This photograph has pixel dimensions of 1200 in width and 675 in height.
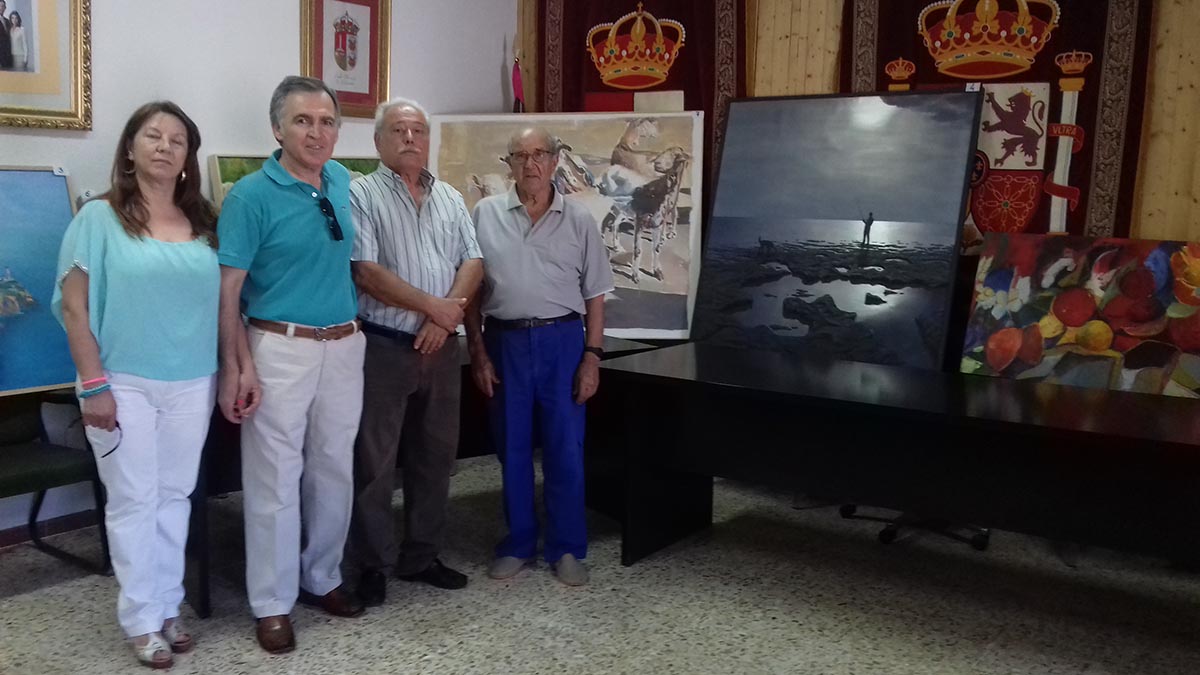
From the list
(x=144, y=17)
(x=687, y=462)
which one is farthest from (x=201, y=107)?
(x=687, y=462)

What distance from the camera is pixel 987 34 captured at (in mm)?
3992

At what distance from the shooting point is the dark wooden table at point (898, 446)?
251 cm

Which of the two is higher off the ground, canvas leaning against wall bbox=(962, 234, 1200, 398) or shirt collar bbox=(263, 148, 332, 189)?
shirt collar bbox=(263, 148, 332, 189)

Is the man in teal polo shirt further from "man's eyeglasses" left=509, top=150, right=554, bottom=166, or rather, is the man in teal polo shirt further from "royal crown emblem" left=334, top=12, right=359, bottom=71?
"royal crown emblem" left=334, top=12, right=359, bottom=71

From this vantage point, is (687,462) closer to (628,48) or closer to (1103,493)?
(1103,493)

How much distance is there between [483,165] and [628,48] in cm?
98

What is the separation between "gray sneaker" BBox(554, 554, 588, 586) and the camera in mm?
3258

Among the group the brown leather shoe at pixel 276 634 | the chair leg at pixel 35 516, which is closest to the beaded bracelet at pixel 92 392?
the brown leather shoe at pixel 276 634

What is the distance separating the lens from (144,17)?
374 centimetres

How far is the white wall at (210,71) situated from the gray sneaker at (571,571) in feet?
6.43

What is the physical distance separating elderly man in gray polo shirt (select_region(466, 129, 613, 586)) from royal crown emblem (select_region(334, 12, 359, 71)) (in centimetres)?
169

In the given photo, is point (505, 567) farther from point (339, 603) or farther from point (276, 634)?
point (276, 634)

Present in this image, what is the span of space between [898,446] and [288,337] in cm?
181

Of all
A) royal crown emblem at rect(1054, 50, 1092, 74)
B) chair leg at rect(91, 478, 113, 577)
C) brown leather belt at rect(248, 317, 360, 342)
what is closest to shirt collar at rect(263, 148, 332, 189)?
brown leather belt at rect(248, 317, 360, 342)
